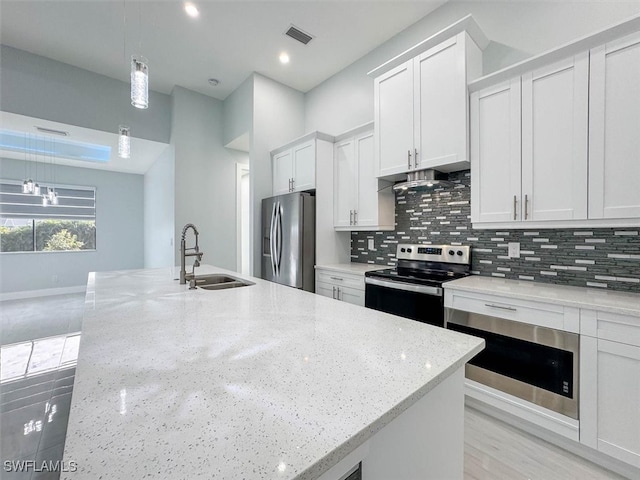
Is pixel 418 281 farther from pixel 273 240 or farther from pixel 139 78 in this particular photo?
pixel 139 78

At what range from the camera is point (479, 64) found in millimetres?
2365

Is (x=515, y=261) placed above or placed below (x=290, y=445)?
above

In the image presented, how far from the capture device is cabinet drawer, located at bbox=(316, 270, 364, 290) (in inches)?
108

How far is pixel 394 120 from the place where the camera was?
2.64 metres

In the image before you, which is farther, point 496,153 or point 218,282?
point 218,282

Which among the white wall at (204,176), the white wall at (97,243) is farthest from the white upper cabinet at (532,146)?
the white wall at (97,243)

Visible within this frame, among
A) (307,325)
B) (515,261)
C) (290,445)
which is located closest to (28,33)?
(307,325)

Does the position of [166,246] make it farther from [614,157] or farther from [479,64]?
[614,157]

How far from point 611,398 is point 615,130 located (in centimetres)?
144

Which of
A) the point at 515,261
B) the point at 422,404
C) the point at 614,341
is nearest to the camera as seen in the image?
the point at 422,404

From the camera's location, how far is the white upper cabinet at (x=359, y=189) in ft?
9.75

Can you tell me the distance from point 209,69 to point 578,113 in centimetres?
388

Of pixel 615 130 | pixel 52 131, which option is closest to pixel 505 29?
pixel 615 130

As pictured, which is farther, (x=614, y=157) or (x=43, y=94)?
(x=43, y=94)
